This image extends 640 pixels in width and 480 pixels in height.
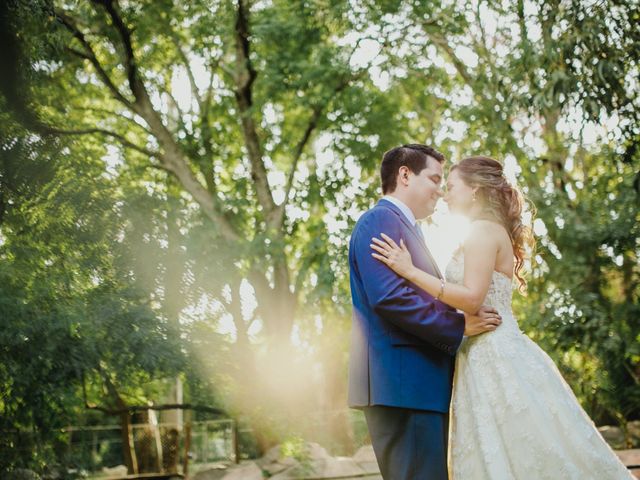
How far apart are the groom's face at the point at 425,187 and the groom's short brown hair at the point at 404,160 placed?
2 cm

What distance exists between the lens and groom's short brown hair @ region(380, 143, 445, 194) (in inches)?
120

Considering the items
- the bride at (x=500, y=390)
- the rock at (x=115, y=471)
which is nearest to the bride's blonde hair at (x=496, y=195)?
the bride at (x=500, y=390)

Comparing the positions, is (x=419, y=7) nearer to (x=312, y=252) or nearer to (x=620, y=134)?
(x=312, y=252)

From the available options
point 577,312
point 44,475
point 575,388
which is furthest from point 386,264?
point 575,388

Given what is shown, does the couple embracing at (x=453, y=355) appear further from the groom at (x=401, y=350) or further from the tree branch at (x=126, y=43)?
the tree branch at (x=126, y=43)

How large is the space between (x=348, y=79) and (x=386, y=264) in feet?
32.5

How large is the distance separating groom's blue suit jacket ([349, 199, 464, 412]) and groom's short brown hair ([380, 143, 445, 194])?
0.13 m

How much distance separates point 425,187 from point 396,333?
0.61 metres

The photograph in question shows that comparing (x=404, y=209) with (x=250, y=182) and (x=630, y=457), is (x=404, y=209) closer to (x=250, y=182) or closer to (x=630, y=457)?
(x=630, y=457)

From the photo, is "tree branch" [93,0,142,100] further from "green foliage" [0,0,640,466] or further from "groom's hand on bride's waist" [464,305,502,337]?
"groom's hand on bride's waist" [464,305,502,337]

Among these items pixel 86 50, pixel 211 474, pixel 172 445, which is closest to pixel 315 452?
pixel 211 474

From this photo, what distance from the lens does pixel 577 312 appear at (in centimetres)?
1007

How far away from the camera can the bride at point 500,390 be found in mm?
2949

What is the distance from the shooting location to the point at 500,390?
307 centimetres
